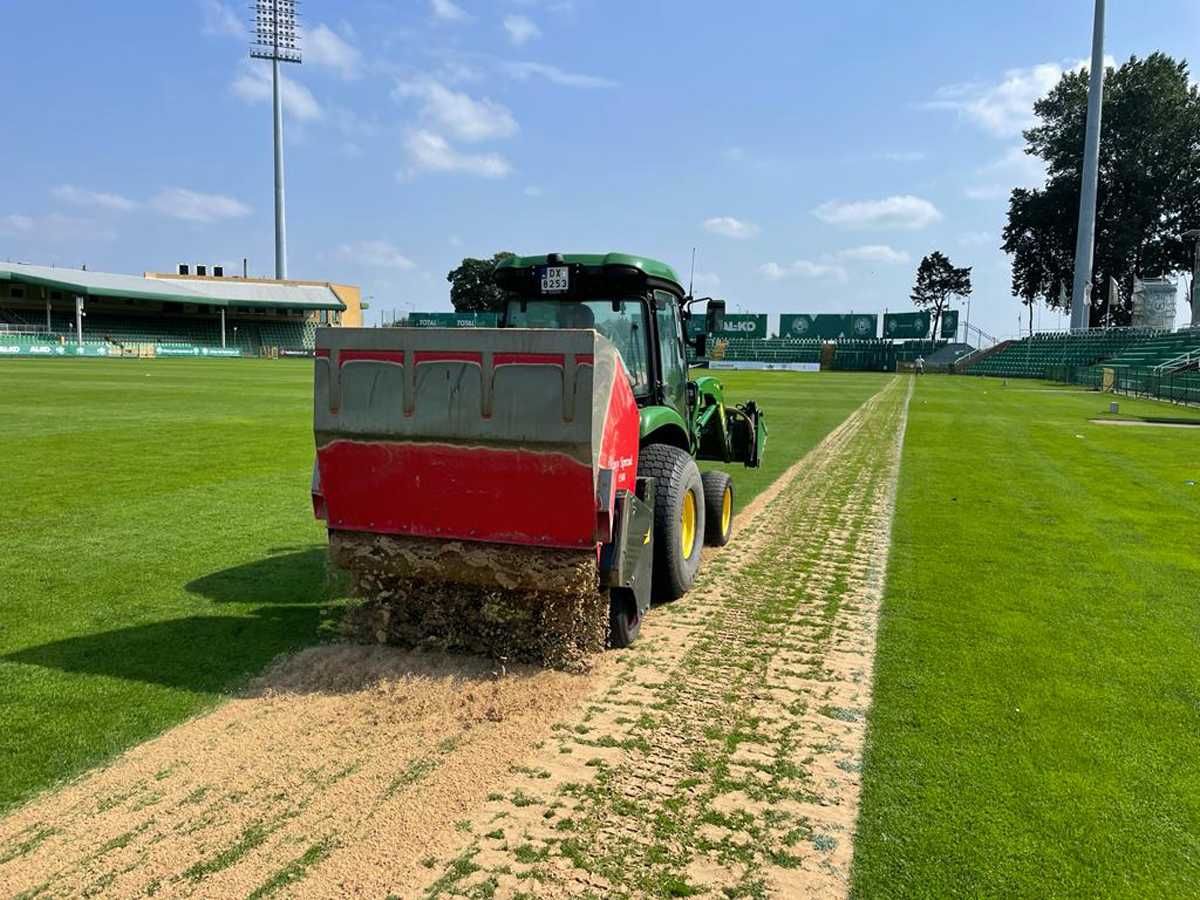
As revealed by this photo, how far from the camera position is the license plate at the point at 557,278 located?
18.8 feet

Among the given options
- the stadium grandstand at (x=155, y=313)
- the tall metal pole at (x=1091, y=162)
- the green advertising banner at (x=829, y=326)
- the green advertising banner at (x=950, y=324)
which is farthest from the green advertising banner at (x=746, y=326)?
the stadium grandstand at (x=155, y=313)

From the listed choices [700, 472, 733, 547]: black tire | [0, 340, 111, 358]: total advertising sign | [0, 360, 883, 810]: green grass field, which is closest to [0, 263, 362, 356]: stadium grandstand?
[0, 340, 111, 358]: total advertising sign

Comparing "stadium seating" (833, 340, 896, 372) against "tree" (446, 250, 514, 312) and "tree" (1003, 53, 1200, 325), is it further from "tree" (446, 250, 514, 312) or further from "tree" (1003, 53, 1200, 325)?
"tree" (446, 250, 514, 312)

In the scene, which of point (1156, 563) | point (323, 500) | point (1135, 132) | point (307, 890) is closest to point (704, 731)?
point (307, 890)

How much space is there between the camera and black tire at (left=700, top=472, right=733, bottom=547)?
7426mm

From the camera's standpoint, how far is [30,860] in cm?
286

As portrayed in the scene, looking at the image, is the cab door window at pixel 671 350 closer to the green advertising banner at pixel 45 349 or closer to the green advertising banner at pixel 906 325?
the green advertising banner at pixel 45 349

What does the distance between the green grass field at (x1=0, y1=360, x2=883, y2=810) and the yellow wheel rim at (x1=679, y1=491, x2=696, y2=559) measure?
99.8 inches

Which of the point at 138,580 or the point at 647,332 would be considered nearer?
the point at 647,332

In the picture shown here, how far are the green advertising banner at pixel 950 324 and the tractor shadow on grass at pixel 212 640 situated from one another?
265ft

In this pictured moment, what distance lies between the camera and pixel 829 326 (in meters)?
81.4

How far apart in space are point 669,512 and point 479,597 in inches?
57.5

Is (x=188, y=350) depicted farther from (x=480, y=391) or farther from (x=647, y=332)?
(x=480, y=391)

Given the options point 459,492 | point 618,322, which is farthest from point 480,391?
point 618,322
